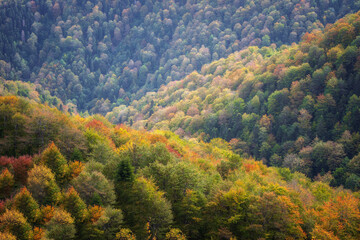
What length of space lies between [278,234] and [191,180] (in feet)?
55.9

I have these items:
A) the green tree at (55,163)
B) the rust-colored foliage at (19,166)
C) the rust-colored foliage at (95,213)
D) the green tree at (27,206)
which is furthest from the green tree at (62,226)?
the rust-colored foliage at (19,166)

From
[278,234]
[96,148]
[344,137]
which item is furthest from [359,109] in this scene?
[96,148]

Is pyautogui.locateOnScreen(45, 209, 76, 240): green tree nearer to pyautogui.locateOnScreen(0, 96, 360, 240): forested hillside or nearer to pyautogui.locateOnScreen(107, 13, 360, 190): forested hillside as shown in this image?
pyautogui.locateOnScreen(0, 96, 360, 240): forested hillside

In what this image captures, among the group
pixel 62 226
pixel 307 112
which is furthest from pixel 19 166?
pixel 307 112

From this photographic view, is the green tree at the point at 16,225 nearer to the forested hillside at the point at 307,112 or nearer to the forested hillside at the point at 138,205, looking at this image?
the forested hillside at the point at 138,205

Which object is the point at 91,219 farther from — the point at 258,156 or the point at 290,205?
the point at 258,156

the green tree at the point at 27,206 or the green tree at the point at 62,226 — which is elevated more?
the green tree at the point at 27,206

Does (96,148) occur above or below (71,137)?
below

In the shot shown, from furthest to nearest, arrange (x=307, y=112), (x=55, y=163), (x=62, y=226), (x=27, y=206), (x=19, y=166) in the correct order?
(x=307, y=112)
(x=19, y=166)
(x=55, y=163)
(x=27, y=206)
(x=62, y=226)

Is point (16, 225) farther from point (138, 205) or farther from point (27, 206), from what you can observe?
point (138, 205)

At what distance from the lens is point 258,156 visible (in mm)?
141125

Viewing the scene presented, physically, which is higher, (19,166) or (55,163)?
(19,166)

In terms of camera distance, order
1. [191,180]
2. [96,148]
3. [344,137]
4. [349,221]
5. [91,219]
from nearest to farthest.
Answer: [91,219] < [349,221] < [191,180] < [96,148] < [344,137]

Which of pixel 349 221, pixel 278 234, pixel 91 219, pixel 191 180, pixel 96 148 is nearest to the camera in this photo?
pixel 91 219
